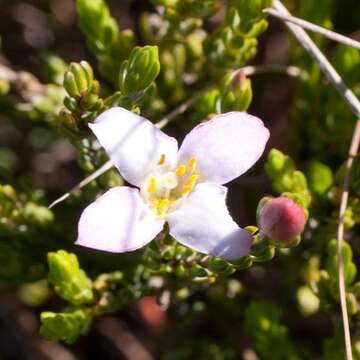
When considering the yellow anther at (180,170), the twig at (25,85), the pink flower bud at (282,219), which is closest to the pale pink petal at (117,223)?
the yellow anther at (180,170)

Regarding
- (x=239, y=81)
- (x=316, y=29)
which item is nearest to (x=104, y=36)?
(x=239, y=81)

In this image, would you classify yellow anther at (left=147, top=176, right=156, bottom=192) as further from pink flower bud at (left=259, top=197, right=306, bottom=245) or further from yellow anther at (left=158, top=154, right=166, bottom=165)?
pink flower bud at (left=259, top=197, right=306, bottom=245)

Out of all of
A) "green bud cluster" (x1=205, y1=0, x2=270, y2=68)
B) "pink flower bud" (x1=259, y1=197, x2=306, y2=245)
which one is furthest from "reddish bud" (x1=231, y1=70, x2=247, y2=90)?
"pink flower bud" (x1=259, y1=197, x2=306, y2=245)

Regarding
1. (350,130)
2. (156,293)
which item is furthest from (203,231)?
(350,130)

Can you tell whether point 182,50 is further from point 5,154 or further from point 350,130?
point 5,154

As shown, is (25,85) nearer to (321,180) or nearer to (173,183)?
(173,183)

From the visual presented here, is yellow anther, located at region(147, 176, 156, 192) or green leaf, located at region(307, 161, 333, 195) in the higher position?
yellow anther, located at region(147, 176, 156, 192)
